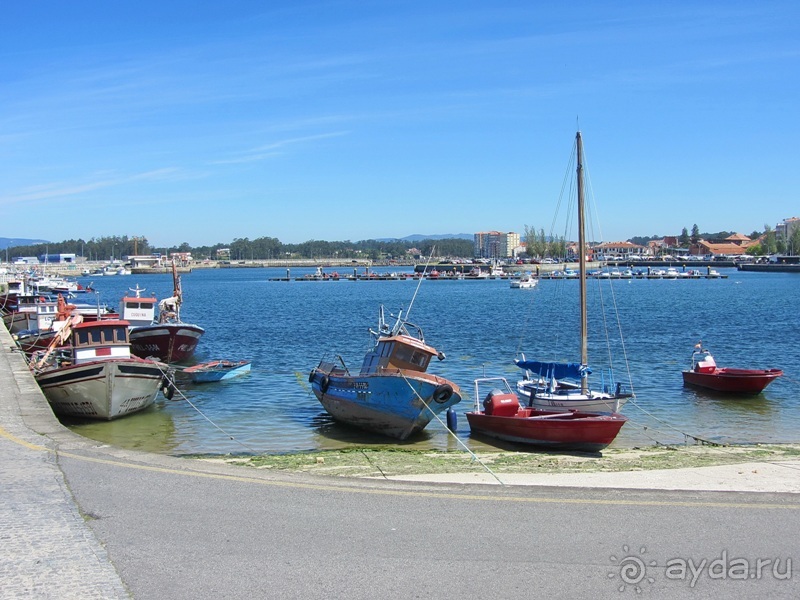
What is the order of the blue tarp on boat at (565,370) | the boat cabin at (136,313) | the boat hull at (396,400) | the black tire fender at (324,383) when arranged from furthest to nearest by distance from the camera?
1. the boat cabin at (136,313)
2. the black tire fender at (324,383)
3. the blue tarp on boat at (565,370)
4. the boat hull at (396,400)

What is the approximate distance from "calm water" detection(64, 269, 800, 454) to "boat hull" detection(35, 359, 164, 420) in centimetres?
58

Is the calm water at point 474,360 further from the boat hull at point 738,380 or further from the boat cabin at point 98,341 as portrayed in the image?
the boat cabin at point 98,341

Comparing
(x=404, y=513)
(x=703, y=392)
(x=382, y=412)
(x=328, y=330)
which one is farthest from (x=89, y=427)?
(x=328, y=330)

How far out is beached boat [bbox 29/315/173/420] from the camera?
955 inches

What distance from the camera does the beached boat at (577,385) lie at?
22250 millimetres

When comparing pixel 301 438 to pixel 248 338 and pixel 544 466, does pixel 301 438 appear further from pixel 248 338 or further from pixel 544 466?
Result: pixel 248 338

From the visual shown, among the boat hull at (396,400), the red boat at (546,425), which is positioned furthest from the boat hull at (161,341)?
the red boat at (546,425)

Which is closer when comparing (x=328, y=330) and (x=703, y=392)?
(x=703, y=392)

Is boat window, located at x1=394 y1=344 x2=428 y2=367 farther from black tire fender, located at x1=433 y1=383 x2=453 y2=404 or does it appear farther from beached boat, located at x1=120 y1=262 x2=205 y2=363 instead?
beached boat, located at x1=120 y1=262 x2=205 y2=363

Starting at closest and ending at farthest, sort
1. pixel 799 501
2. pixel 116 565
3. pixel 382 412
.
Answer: pixel 116 565 → pixel 799 501 → pixel 382 412

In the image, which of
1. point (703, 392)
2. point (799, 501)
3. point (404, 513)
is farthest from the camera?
point (703, 392)

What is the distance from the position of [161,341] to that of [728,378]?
1066 inches

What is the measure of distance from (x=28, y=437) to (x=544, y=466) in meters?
10.1

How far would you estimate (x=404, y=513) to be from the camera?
9891 mm
